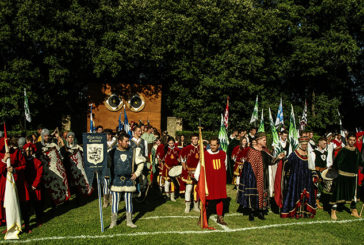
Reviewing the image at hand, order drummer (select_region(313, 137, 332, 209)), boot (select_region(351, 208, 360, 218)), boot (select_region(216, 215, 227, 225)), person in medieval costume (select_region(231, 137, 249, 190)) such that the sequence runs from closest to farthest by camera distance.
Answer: boot (select_region(216, 215, 227, 225))
boot (select_region(351, 208, 360, 218))
drummer (select_region(313, 137, 332, 209))
person in medieval costume (select_region(231, 137, 249, 190))

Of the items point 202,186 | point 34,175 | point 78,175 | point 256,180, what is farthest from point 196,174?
point 78,175

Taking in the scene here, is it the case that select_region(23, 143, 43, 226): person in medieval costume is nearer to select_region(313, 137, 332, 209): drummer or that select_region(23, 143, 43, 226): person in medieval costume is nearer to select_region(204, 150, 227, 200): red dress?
select_region(204, 150, 227, 200): red dress

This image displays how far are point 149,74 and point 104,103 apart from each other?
20.4 feet

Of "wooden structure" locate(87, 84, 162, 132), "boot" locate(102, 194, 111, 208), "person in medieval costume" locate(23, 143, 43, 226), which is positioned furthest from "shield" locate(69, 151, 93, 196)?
"wooden structure" locate(87, 84, 162, 132)

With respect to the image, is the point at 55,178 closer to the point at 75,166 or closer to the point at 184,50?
the point at 75,166

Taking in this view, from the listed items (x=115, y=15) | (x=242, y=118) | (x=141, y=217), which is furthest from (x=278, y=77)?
(x=141, y=217)

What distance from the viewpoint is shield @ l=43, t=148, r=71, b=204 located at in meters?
8.49

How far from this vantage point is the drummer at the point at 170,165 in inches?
402

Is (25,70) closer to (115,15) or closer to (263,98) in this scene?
(115,15)

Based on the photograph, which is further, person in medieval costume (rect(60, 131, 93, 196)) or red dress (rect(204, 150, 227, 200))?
person in medieval costume (rect(60, 131, 93, 196))

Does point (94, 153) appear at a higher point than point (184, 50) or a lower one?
lower

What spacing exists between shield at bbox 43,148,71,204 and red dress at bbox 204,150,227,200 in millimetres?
3974

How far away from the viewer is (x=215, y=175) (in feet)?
24.7

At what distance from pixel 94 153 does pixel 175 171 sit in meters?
3.32
